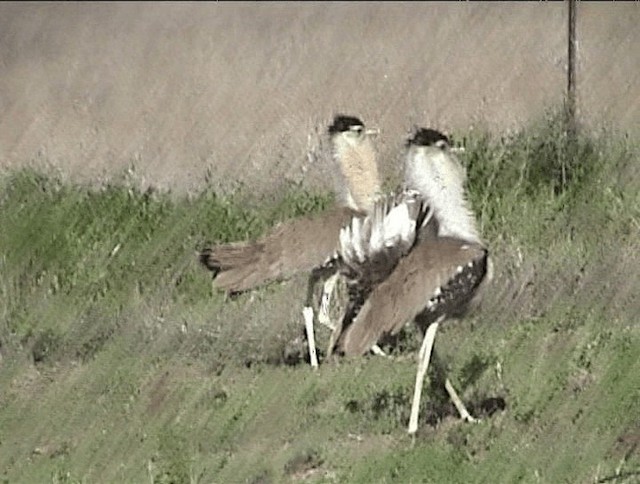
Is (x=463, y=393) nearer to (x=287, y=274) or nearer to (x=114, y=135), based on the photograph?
(x=287, y=274)

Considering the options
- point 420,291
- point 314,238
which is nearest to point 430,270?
point 420,291

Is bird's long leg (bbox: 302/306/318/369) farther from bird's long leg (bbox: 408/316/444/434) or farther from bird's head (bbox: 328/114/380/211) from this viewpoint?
bird's long leg (bbox: 408/316/444/434)

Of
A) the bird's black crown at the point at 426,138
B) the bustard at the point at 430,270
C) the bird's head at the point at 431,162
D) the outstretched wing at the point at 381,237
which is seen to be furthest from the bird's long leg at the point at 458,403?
the bird's black crown at the point at 426,138

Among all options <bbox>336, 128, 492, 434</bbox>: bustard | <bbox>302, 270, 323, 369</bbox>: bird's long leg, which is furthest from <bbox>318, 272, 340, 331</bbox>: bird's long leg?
<bbox>336, 128, 492, 434</bbox>: bustard

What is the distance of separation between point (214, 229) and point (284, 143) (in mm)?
460

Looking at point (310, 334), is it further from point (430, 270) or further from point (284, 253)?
point (430, 270)

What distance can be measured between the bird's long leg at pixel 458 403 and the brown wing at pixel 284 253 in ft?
2.38

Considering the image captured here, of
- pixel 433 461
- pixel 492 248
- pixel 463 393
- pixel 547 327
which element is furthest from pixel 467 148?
pixel 433 461

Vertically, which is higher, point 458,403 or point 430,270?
point 430,270

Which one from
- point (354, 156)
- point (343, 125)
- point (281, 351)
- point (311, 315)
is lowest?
point (281, 351)

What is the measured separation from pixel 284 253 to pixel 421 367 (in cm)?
80

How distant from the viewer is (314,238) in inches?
215

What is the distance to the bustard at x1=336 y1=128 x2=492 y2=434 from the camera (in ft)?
16.0

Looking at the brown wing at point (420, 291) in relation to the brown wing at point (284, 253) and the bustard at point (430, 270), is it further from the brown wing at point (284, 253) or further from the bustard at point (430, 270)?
the brown wing at point (284, 253)
